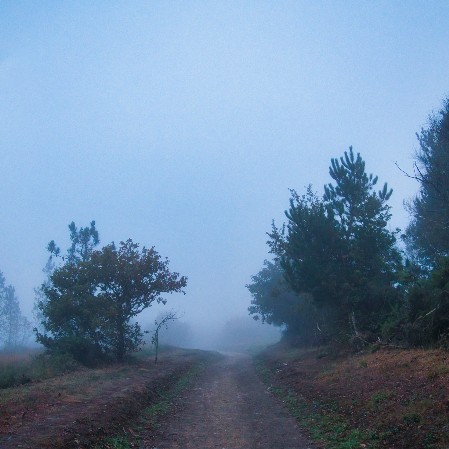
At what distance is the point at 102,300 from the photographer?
2875cm

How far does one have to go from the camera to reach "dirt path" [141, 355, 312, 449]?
33.2 feet

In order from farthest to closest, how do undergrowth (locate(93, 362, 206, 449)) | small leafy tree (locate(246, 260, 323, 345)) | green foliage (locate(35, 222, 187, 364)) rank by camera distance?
small leafy tree (locate(246, 260, 323, 345)) < green foliage (locate(35, 222, 187, 364)) < undergrowth (locate(93, 362, 206, 449))

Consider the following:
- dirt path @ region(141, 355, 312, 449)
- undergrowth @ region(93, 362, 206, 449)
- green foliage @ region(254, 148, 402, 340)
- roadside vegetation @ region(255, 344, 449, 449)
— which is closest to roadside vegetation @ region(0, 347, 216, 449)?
undergrowth @ region(93, 362, 206, 449)

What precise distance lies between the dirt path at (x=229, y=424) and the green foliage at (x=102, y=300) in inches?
457

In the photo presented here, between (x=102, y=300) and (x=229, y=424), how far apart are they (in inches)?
727

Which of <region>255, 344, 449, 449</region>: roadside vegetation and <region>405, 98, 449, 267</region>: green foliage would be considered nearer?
<region>255, 344, 449, 449</region>: roadside vegetation

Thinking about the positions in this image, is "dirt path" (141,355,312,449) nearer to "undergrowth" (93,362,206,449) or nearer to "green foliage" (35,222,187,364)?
"undergrowth" (93,362,206,449)

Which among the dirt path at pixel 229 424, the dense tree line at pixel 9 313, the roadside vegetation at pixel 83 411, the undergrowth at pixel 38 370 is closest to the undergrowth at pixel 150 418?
the roadside vegetation at pixel 83 411

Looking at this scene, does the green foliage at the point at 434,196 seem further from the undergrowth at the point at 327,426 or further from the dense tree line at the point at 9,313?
the dense tree line at the point at 9,313

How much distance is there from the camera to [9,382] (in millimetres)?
18406

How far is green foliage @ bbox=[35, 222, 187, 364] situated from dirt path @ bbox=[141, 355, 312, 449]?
38.1 feet

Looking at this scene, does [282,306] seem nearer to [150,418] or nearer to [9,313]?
[150,418]

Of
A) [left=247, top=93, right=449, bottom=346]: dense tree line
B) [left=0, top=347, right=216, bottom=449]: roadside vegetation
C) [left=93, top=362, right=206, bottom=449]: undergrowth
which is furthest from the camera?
[left=247, top=93, right=449, bottom=346]: dense tree line

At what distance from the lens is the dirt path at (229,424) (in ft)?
33.2
